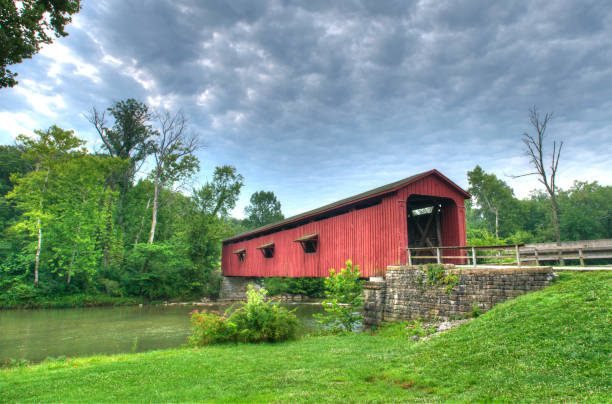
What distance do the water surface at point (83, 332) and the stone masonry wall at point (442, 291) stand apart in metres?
4.16

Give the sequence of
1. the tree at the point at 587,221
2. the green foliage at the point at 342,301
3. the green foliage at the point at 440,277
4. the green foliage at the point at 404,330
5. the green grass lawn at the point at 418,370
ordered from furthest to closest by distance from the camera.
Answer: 1. the tree at the point at 587,221
2. the green foliage at the point at 342,301
3. the green foliage at the point at 440,277
4. the green foliage at the point at 404,330
5. the green grass lawn at the point at 418,370

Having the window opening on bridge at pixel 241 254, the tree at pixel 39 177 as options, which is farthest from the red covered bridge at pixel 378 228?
the tree at pixel 39 177

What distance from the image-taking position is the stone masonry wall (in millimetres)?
8484

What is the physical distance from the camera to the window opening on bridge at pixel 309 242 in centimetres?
1781

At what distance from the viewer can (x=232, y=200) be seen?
3681 centimetres

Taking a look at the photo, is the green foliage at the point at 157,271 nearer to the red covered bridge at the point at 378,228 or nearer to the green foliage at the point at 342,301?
the red covered bridge at the point at 378,228

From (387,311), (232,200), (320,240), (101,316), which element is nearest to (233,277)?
(232,200)

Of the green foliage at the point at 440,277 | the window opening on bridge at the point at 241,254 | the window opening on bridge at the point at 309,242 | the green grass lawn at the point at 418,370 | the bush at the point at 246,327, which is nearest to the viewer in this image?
the green grass lawn at the point at 418,370

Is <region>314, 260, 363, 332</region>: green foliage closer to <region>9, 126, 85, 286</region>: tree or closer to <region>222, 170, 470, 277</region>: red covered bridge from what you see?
<region>222, 170, 470, 277</region>: red covered bridge

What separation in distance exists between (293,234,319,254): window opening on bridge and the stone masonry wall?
5546 millimetres

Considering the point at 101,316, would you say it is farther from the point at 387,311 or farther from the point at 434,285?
the point at 434,285

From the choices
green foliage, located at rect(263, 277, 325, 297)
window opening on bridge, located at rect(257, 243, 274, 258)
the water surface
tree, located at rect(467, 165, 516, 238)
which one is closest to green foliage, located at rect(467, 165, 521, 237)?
tree, located at rect(467, 165, 516, 238)

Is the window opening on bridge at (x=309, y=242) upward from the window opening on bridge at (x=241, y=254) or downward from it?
upward

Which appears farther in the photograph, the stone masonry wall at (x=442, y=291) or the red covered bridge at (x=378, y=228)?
the red covered bridge at (x=378, y=228)
